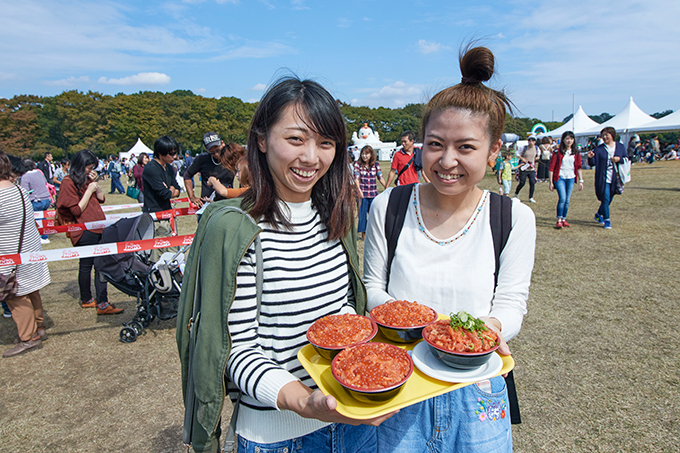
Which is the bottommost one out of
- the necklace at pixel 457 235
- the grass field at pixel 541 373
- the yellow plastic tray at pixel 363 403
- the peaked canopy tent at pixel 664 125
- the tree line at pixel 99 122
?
the grass field at pixel 541 373

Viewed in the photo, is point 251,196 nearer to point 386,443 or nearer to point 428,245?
point 428,245

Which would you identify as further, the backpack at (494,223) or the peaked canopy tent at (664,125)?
the peaked canopy tent at (664,125)

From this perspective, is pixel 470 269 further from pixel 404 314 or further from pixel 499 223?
pixel 404 314

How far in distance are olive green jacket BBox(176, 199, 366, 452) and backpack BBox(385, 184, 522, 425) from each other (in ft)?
2.36

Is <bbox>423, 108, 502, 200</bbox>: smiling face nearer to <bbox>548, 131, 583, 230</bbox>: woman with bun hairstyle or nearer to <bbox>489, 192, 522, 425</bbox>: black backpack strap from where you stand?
<bbox>489, 192, 522, 425</bbox>: black backpack strap

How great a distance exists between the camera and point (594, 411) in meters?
3.25

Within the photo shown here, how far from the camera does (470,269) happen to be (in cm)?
170

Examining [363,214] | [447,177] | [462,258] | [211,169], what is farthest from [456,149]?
[363,214]

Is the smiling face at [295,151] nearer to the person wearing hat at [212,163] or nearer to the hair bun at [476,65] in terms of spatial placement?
the hair bun at [476,65]

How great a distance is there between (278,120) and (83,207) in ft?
18.3

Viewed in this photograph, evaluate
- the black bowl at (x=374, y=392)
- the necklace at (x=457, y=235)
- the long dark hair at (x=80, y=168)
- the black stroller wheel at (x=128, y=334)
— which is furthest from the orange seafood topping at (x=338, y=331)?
the long dark hair at (x=80, y=168)

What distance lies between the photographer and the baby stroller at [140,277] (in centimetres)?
490

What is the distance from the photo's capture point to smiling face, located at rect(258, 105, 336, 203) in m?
1.55

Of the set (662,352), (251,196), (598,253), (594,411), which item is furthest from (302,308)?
(598,253)
